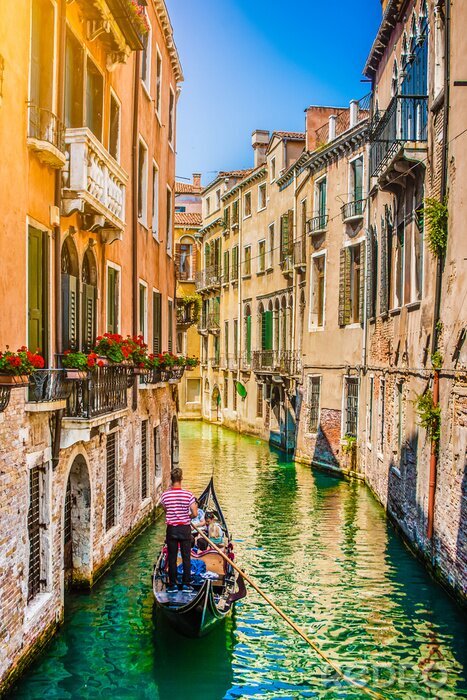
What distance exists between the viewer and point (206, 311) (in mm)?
42219

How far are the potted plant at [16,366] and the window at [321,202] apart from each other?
17.8m

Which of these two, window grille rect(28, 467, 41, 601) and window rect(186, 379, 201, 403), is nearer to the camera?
window grille rect(28, 467, 41, 601)

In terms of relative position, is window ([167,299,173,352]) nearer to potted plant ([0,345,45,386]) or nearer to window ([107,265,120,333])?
window ([107,265,120,333])

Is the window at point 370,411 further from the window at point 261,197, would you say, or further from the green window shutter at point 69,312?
the window at point 261,197

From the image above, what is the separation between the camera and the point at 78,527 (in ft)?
35.4

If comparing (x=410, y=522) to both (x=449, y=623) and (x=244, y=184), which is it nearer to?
(x=449, y=623)

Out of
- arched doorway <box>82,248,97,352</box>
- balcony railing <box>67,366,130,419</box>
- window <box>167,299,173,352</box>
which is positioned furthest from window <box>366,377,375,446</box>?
arched doorway <box>82,248,97,352</box>

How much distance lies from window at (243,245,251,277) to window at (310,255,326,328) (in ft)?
33.0

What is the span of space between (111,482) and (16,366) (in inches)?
235

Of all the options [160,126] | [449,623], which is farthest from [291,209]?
[449,623]

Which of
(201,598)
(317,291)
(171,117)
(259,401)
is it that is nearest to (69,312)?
(201,598)

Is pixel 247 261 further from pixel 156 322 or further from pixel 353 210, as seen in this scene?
pixel 156 322

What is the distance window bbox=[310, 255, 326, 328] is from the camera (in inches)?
976

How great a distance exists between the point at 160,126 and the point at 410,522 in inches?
357
